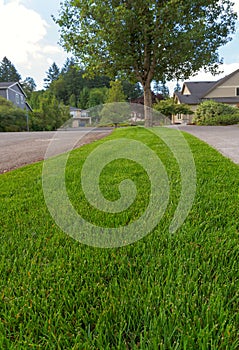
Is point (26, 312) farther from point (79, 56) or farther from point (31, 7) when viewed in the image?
point (79, 56)

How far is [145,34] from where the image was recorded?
430 inches

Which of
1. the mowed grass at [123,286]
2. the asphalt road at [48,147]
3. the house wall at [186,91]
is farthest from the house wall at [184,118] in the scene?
the mowed grass at [123,286]

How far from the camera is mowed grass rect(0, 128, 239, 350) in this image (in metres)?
0.75

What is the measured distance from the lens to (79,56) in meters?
12.5

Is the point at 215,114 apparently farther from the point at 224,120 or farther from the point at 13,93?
the point at 13,93

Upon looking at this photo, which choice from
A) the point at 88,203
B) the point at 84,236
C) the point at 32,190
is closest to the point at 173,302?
the point at 84,236

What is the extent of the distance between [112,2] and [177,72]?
5.17 meters

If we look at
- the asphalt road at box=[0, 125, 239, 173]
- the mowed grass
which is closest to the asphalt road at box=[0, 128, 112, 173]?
the asphalt road at box=[0, 125, 239, 173]

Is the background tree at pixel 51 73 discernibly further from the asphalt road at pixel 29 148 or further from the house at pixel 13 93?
the asphalt road at pixel 29 148

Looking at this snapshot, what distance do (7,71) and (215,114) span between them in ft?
192

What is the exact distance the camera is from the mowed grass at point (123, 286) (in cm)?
75

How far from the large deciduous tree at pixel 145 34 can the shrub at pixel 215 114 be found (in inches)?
117

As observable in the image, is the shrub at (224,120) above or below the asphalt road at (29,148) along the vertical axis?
above

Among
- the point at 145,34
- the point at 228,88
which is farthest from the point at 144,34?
the point at 228,88
